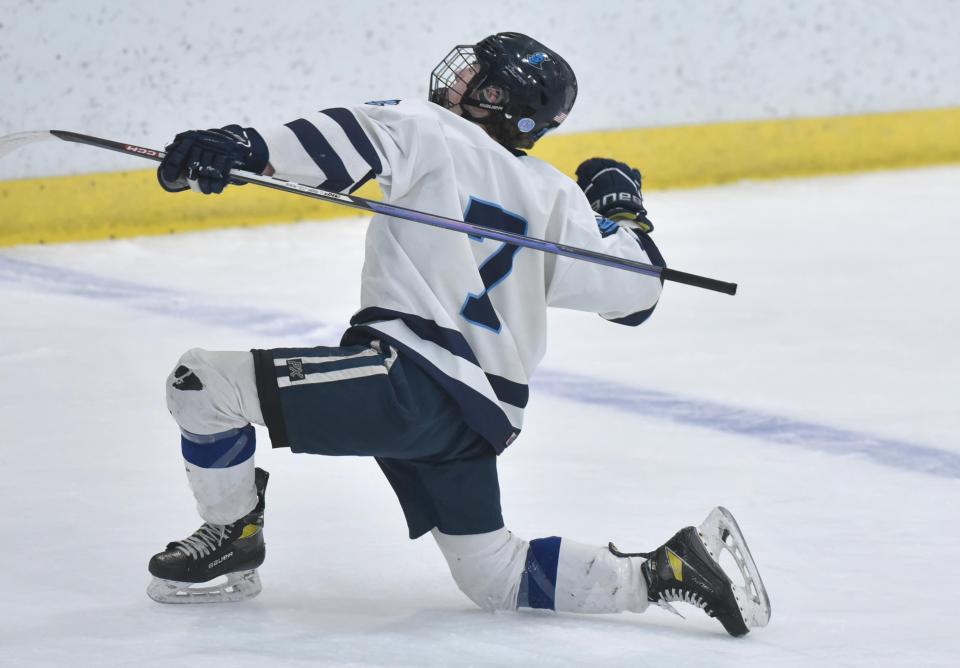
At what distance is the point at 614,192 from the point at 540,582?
0.52 meters

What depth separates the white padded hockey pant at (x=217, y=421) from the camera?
1.77m

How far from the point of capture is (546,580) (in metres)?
1.88

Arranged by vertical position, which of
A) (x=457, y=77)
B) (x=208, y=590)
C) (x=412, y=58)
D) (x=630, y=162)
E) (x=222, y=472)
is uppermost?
(x=412, y=58)

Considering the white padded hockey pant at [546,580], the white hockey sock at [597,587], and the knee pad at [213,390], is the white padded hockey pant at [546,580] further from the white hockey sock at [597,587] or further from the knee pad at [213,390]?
Result: the knee pad at [213,390]

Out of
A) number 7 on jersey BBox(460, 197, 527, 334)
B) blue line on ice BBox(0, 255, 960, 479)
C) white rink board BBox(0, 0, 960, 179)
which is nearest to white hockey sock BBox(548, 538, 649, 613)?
number 7 on jersey BBox(460, 197, 527, 334)

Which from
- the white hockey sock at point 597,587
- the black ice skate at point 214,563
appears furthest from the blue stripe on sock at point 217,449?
the white hockey sock at point 597,587

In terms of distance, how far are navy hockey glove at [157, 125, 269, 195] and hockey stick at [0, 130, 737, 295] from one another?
0.02m

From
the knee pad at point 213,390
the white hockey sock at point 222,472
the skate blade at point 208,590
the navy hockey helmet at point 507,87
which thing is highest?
the navy hockey helmet at point 507,87

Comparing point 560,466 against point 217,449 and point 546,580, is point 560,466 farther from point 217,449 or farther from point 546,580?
point 217,449

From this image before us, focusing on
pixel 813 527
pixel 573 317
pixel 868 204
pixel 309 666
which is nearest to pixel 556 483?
pixel 813 527

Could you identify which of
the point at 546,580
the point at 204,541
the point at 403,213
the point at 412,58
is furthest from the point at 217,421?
the point at 412,58

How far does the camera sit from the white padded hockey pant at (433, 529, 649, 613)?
188cm

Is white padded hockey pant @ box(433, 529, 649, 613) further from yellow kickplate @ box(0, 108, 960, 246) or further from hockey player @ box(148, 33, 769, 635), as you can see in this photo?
yellow kickplate @ box(0, 108, 960, 246)

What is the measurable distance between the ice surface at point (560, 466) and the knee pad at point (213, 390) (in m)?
0.25
